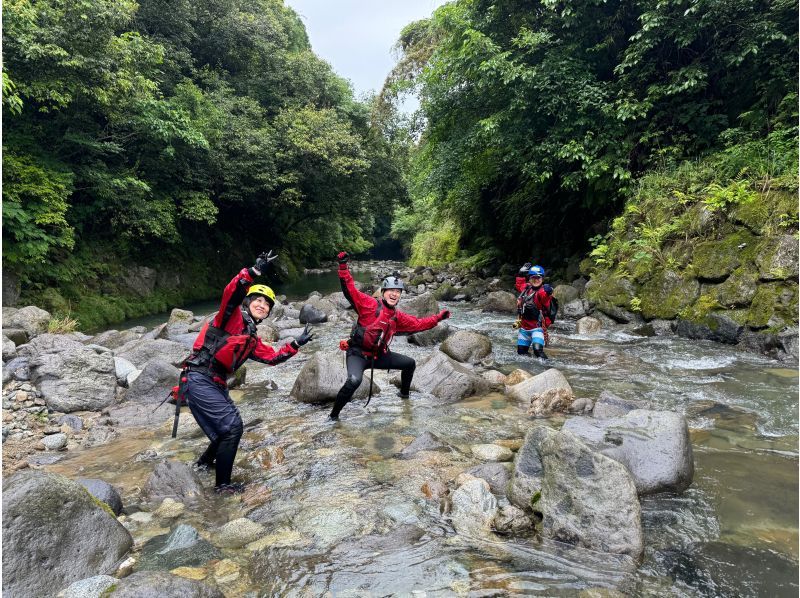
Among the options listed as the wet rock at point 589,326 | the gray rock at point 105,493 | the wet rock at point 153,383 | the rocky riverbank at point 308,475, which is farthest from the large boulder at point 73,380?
the wet rock at point 589,326

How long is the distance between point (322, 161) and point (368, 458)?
2194 cm

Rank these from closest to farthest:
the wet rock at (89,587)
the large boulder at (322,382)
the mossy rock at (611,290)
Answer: the wet rock at (89,587) < the large boulder at (322,382) < the mossy rock at (611,290)

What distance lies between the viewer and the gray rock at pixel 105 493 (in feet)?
13.4

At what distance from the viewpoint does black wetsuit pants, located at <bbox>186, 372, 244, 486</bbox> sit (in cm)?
458

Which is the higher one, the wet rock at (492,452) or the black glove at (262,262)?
the black glove at (262,262)

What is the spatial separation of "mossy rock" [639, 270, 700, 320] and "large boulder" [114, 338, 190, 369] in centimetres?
1089

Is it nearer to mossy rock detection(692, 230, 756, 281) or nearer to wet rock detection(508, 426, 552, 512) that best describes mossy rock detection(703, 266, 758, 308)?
mossy rock detection(692, 230, 756, 281)

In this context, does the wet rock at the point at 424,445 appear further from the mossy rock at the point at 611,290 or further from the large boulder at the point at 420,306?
the mossy rock at the point at 611,290

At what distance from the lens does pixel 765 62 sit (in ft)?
38.4

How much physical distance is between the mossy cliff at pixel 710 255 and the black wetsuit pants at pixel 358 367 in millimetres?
7103

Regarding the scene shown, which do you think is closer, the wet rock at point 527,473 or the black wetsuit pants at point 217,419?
the wet rock at point 527,473

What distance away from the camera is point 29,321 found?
1108 centimetres

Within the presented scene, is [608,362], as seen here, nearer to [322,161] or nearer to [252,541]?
[252,541]

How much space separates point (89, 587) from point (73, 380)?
568cm
